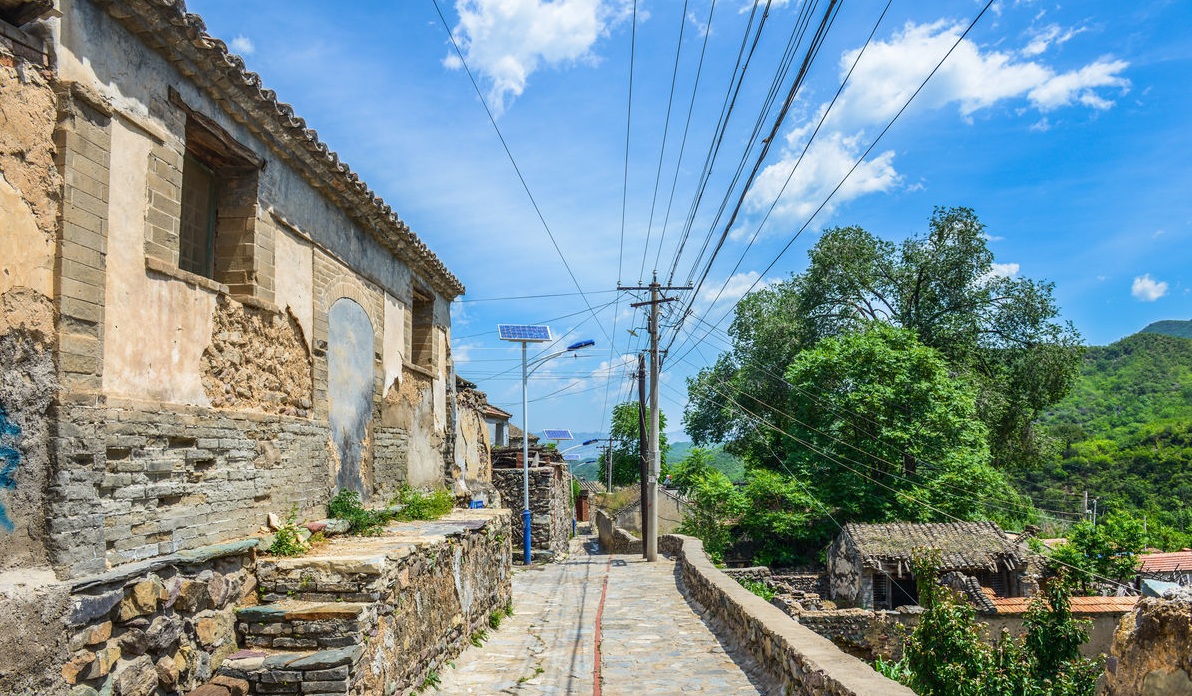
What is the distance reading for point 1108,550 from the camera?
21719 millimetres

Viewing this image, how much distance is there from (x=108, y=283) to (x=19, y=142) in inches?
36.9

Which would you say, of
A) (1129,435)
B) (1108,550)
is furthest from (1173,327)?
(1108,550)

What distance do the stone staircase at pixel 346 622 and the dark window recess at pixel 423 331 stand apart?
5219 millimetres

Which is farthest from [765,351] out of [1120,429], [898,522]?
[1120,429]

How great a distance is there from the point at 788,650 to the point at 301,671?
3.78 metres

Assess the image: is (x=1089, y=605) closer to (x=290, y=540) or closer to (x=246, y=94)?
(x=290, y=540)

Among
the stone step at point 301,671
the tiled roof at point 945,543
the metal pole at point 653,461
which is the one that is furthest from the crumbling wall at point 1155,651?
the tiled roof at point 945,543

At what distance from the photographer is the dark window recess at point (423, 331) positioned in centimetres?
1240

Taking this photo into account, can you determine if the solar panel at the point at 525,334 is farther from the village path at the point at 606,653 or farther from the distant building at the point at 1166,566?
the distant building at the point at 1166,566

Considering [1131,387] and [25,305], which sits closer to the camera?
[25,305]

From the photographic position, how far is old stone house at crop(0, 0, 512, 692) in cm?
397

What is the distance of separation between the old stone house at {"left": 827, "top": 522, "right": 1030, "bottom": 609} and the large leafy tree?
19.6 feet

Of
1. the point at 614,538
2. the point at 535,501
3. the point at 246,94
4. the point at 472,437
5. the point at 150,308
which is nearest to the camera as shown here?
the point at 150,308

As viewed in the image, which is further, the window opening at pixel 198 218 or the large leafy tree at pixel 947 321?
the large leafy tree at pixel 947 321
